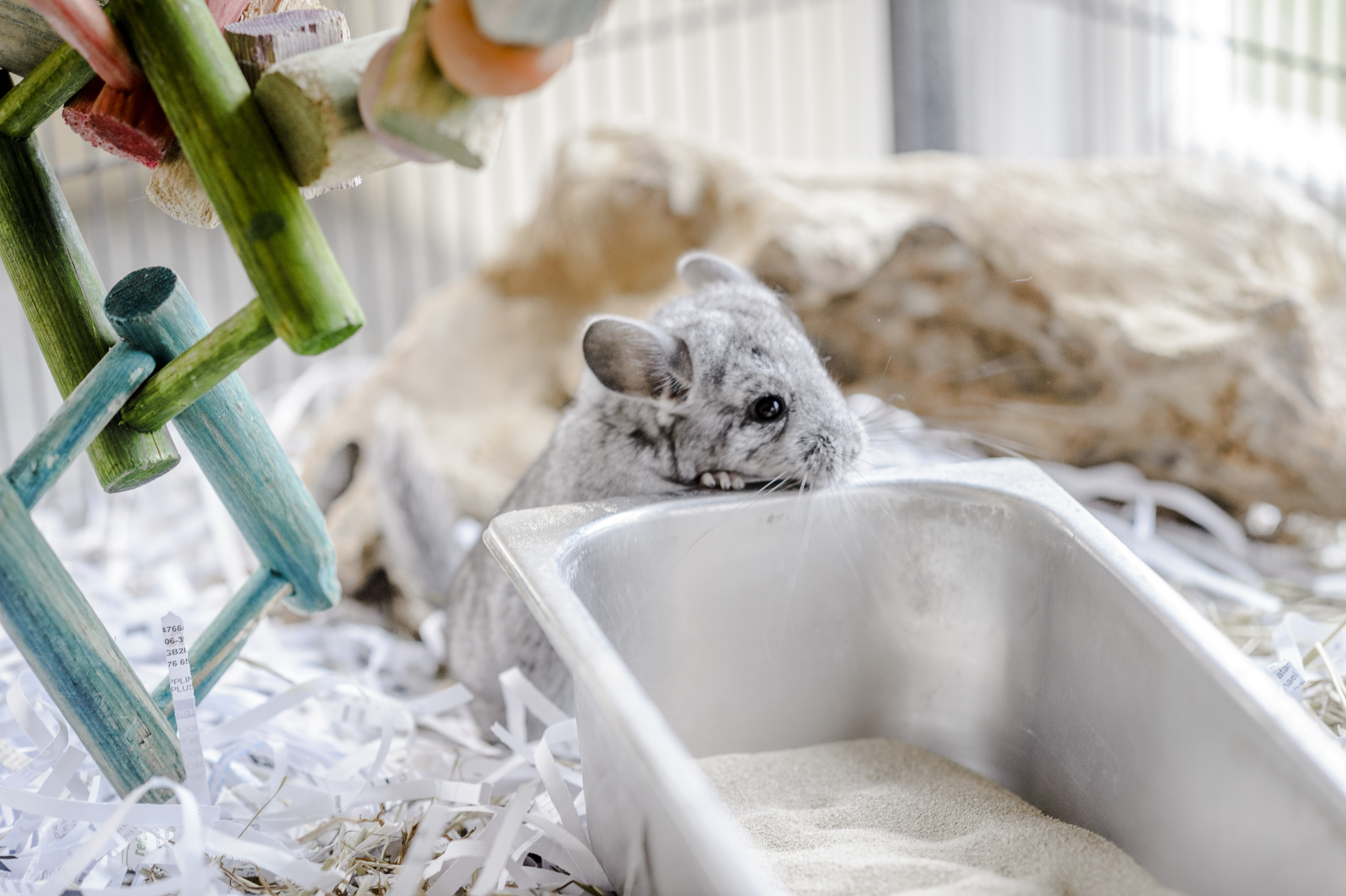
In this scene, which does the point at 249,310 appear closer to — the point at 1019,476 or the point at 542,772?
the point at 542,772

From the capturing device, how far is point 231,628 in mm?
1356

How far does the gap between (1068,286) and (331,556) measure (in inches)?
77.3

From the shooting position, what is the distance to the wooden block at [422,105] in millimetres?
952

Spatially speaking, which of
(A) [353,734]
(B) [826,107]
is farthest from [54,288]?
(B) [826,107]

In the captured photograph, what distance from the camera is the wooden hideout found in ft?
3.34

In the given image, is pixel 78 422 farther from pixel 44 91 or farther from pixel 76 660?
pixel 44 91

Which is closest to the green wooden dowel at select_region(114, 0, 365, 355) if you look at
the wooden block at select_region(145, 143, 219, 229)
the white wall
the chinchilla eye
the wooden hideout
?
the wooden hideout

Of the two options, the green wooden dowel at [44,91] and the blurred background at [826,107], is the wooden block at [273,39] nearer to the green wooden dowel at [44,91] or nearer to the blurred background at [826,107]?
the green wooden dowel at [44,91]

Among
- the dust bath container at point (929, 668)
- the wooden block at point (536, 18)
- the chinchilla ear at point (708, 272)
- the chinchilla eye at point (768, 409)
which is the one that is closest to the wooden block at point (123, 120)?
the wooden block at point (536, 18)

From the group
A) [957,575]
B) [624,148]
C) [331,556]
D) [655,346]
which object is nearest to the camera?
[331,556]

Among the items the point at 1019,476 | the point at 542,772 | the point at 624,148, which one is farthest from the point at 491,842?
the point at 624,148

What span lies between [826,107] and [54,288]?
192 inches

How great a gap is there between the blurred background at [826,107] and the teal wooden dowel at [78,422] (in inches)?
70.8

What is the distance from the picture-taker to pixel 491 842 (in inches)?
49.4
